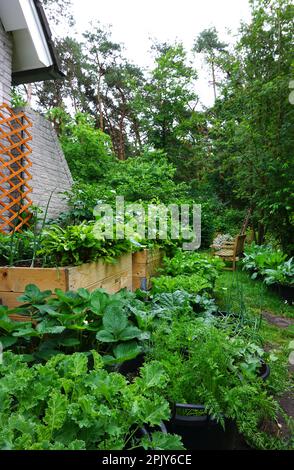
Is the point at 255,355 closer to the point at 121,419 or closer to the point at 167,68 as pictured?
the point at 121,419

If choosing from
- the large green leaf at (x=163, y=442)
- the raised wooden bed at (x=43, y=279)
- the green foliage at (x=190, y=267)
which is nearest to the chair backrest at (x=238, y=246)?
the green foliage at (x=190, y=267)

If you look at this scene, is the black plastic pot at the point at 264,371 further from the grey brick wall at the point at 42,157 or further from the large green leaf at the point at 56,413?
the grey brick wall at the point at 42,157

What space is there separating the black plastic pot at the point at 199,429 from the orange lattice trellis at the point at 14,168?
2.91 m

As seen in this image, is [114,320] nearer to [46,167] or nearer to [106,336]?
[106,336]

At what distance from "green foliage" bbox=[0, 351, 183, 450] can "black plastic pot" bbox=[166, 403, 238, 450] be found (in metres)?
0.17

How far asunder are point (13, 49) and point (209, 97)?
12106mm

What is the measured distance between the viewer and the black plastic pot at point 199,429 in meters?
1.08

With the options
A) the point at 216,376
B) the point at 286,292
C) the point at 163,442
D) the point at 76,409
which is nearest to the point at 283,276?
the point at 286,292

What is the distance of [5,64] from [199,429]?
460 centimetres

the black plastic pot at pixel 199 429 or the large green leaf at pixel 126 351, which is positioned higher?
the large green leaf at pixel 126 351

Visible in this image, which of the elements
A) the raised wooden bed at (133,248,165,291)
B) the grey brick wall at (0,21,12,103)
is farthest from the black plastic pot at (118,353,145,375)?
the grey brick wall at (0,21,12,103)

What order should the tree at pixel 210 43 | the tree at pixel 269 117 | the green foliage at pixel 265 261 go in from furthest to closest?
the tree at pixel 210 43 < the tree at pixel 269 117 < the green foliage at pixel 265 261

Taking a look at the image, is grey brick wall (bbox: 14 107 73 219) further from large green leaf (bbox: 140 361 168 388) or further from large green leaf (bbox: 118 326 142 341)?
large green leaf (bbox: 140 361 168 388)

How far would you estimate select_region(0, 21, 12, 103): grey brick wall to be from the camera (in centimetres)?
387
